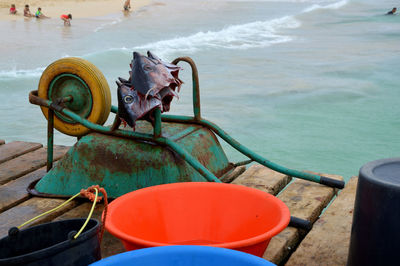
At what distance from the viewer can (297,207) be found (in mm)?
2619

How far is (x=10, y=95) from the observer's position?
8.41 meters

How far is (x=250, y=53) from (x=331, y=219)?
35.9 feet

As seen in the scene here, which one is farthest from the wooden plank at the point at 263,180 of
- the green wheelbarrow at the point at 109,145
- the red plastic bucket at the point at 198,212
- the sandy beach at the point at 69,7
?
the sandy beach at the point at 69,7

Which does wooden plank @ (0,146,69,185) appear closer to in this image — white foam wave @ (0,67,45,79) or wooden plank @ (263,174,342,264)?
wooden plank @ (263,174,342,264)

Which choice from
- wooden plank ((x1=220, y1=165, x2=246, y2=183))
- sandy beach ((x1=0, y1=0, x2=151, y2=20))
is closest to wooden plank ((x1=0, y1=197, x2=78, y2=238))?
wooden plank ((x1=220, y1=165, x2=246, y2=183))

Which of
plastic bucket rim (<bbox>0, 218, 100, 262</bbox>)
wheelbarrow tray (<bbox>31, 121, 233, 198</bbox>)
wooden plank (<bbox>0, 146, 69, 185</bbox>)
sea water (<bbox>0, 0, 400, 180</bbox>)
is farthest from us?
sea water (<bbox>0, 0, 400, 180</bbox>)

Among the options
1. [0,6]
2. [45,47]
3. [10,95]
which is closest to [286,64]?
[10,95]

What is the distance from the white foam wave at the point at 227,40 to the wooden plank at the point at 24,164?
397 inches

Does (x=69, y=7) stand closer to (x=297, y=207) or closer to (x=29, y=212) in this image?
(x=29, y=212)

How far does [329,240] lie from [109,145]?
1198 millimetres

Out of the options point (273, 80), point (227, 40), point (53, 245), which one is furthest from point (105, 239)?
point (227, 40)

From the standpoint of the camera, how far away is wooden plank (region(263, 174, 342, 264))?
213 cm

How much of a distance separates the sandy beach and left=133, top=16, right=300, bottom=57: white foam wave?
517 inches

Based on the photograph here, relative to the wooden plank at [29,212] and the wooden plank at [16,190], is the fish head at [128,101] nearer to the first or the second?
the wooden plank at [29,212]
